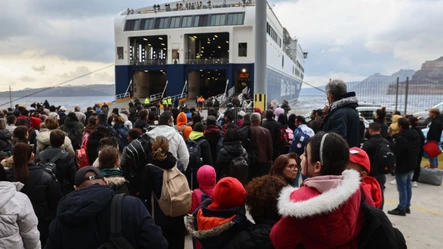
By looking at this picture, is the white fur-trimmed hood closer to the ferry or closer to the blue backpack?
the blue backpack

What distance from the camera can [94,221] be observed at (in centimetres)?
196

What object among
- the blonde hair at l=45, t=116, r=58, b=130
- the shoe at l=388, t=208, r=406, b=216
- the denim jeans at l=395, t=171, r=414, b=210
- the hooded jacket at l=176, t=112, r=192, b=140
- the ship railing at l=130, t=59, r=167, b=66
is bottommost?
the shoe at l=388, t=208, r=406, b=216

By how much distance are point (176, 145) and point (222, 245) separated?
2.28m

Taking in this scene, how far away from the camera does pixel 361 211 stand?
1751 mm

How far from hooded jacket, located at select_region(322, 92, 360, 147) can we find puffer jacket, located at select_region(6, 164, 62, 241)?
3.15m

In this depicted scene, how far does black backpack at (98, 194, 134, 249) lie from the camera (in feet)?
6.38

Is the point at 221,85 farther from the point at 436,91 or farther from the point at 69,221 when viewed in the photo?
the point at 69,221

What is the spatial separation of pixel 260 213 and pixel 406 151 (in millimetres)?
4691

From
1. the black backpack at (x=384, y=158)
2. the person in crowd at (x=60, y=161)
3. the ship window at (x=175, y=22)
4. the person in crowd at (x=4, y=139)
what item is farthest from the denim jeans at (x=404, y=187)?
the ship window at (x=175, y=22)

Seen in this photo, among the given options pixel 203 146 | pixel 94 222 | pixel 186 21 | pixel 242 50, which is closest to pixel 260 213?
pixel 94 222

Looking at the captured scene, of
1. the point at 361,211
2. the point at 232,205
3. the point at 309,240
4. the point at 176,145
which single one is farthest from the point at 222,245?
the point at 176,145

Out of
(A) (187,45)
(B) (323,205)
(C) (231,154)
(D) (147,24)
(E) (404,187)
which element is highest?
(D) (147,24)

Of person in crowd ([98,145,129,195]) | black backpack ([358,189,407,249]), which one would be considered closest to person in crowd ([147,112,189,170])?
person in crowd ([98,145,129,195])

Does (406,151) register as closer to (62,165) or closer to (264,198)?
(264,198)
